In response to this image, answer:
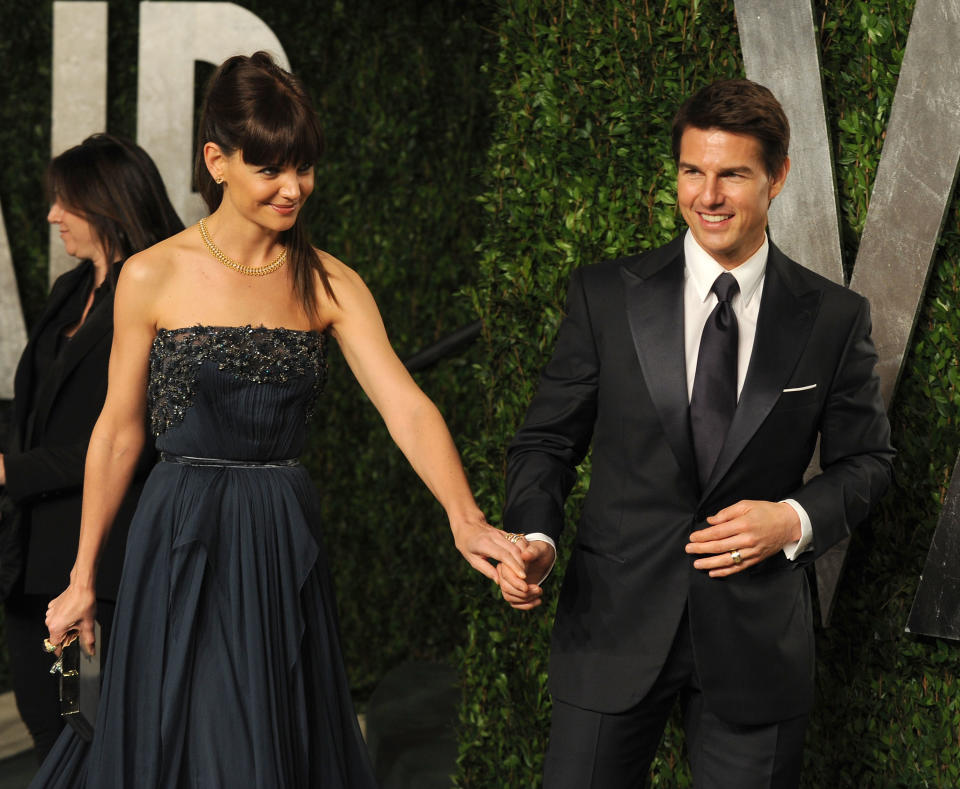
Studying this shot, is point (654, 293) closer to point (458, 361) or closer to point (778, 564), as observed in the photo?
point (778, 564)

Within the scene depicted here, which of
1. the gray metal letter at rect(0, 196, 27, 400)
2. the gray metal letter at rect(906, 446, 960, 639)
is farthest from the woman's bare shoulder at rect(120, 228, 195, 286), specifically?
the gray metal letter at rect(0, 196, 27, 400)

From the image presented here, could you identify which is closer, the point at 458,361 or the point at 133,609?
the point at 133,609

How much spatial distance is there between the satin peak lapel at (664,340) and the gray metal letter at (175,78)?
3180 millimetres

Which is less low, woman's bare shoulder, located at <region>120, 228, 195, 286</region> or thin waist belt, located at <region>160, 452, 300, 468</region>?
woman's bare shoulder, located at <region>120, 228, 195, 286</region>

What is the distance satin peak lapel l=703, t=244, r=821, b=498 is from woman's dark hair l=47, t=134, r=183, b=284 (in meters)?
1.91

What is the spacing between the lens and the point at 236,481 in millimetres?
2682

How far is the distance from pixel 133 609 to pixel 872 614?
1876 mm

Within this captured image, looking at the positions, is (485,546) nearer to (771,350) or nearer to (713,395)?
(713,395)

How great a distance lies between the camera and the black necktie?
2428 mm

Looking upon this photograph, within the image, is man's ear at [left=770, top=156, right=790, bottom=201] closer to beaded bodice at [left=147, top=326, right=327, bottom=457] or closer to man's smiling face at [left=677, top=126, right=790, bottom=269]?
man's smiling face at [left=677, top=126, right=790, bottom=269]

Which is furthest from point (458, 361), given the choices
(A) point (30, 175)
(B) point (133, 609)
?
(B) point (133, 609)

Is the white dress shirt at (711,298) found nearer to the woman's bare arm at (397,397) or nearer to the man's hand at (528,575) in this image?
the man's hand at (528,575)

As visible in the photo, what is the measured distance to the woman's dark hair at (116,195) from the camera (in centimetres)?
356

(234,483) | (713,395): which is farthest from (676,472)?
(234,483)
